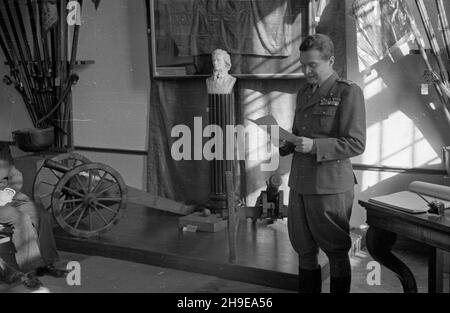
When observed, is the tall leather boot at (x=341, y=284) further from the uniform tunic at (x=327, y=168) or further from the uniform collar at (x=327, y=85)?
the uniform collar at (x=327, y=85)

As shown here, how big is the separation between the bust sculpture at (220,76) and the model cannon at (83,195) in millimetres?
848

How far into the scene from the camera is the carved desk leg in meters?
2.54

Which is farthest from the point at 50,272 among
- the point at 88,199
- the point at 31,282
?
the point at 88,199

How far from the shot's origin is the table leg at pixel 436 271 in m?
2.27

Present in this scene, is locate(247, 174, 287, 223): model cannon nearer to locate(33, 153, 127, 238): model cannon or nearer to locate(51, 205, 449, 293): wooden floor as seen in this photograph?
locate(51, 205, 449, 293): wooden floor

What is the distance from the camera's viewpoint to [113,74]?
4.04m

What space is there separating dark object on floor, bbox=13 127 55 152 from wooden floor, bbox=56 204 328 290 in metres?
0.52

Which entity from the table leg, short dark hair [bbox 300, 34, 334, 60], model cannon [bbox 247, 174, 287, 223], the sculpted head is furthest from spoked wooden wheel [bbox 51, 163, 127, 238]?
the table leg

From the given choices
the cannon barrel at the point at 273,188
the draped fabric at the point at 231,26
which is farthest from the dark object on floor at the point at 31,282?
the draped fabric at the point at 231,26

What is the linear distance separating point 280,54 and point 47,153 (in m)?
1.48

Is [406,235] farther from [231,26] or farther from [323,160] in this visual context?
[231,26]

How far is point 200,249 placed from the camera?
11.1 feet
